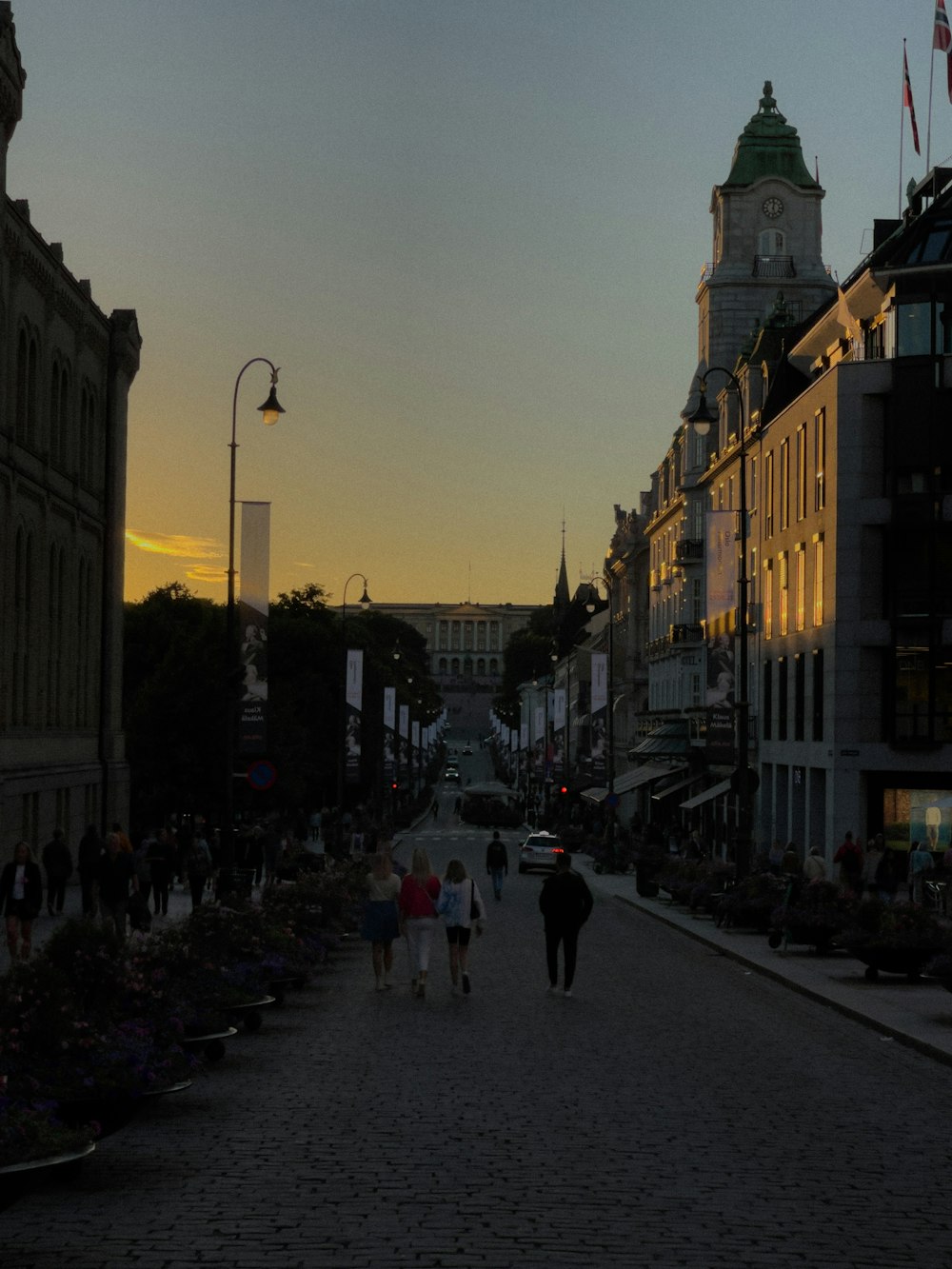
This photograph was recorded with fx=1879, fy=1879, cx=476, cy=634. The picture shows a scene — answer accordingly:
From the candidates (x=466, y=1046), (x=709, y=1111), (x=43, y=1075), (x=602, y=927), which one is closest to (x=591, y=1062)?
(x=466, y=1046)

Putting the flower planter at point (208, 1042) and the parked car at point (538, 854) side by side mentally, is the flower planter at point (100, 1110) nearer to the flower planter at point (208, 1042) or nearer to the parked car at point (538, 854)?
the flower planter at point (208, 1042)

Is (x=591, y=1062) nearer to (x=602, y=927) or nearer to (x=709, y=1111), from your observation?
(x=709, y=1111)

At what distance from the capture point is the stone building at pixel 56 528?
41656mm

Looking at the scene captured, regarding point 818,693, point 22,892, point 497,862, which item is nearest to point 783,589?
point 818,693

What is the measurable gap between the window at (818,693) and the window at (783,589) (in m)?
4.73

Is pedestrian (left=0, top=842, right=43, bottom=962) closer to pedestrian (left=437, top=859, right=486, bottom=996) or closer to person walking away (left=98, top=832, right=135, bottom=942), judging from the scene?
person walking away (left=98, top=832, right=135, bottom=942)

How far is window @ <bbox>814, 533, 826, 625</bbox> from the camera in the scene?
50656 millimetres

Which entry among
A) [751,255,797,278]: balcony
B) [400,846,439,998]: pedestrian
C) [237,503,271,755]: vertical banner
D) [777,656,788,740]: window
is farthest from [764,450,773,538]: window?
[400,846,439,998]: pedestrian

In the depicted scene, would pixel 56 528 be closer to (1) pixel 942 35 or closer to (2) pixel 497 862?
(2) pixel 497 862

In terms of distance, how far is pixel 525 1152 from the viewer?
11.4m

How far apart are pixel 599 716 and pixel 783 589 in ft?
64.7

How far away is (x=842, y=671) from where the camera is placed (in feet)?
159

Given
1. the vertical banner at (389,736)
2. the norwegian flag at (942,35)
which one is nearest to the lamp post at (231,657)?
the norwegian flag at (942,35)

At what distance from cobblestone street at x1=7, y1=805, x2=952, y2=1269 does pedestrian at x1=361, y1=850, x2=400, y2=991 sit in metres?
1.81
